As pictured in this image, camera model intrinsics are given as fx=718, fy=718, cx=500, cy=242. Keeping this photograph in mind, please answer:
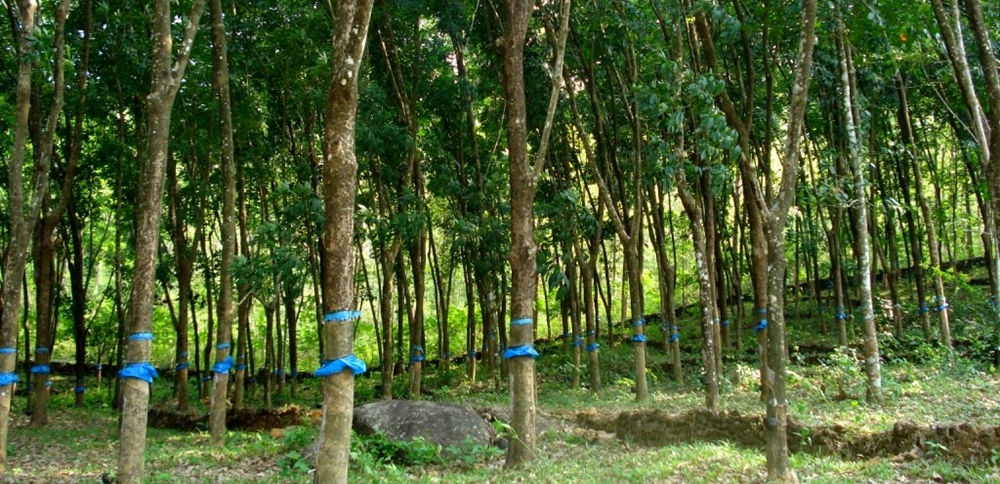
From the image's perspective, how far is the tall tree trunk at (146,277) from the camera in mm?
6395

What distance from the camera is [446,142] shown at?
16.3 metres

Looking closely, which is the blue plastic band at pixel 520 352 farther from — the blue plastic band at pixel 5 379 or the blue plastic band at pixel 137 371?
the blue plastic band at pixel 5 379

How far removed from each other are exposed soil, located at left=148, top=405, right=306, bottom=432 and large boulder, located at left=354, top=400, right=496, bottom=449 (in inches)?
114

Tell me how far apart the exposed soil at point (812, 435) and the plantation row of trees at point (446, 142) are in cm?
85

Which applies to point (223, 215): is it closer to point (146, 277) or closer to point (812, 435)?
point (146, 277)

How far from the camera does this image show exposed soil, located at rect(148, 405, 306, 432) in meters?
12.4

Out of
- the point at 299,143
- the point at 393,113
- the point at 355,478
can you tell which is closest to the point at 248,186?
the point at 299,143

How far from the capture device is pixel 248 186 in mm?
15766

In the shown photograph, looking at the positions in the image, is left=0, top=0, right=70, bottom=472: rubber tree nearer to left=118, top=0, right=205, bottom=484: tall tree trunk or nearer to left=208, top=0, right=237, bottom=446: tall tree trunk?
left=208, top=0, right=237, bottom=446: tall tree trunk

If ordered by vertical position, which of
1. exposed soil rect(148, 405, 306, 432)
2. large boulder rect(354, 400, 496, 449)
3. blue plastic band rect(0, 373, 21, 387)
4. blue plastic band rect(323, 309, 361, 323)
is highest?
blue plastic band rect(323, 309, 361, 323)

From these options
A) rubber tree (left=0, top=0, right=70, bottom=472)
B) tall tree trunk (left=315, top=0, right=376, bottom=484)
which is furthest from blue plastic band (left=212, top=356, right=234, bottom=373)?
tall tree trunk (left=315, top=0, right=376, bottom=484)

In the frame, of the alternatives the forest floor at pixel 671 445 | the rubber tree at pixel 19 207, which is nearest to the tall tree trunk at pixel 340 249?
the forest floor at pixel 671 445

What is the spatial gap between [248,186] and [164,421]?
5.18 m

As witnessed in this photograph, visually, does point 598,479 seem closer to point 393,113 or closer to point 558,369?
point 393,113
